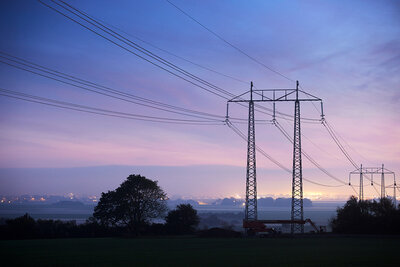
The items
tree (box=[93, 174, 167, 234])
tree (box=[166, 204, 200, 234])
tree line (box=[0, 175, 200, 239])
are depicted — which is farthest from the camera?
tree (box=[93, 174, 167, 234])

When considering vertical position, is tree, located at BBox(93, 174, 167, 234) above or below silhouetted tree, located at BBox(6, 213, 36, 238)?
above

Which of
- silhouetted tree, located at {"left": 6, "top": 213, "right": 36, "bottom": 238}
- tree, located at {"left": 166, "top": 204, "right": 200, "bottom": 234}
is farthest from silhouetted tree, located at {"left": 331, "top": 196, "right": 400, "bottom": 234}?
silhouetted tree, located at {"left": 6, "top": 213, "right": 36, "bottom": 238}

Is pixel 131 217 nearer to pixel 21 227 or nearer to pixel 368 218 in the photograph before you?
pixel 21 227

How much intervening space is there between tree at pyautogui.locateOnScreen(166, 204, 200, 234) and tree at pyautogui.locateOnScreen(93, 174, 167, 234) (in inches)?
194

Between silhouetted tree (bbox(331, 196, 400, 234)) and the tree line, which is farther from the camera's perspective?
the tree line

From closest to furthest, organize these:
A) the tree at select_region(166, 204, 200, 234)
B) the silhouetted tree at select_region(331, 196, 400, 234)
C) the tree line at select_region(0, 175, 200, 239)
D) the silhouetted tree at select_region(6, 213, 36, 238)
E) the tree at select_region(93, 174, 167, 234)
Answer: the silhouetted tree at select_region(331, 196, 400, 234) < the silhouetted tree at select_region(6, 213, 36, 238) < the tree line at select_region(0, 175, 200, 239) < the tree at select_region(166, 204, 200, 234) < the tree at select_region(93, 174, 167, 234)

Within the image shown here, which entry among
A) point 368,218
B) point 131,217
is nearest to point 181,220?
point 131,217

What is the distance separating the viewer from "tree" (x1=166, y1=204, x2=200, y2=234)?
75.9 metres

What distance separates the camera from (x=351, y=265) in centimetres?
2628

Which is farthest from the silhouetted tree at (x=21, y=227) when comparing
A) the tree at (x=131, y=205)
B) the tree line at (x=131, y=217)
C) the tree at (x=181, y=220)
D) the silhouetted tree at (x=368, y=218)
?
the silhouetted tree at (x=368, y=218)

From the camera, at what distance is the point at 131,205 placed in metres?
79.8

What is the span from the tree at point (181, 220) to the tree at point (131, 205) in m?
4.93

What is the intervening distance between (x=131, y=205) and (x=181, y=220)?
10.9 metres

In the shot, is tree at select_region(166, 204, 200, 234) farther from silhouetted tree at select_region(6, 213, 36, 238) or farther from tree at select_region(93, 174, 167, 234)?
silhouetted tree at select_region(6, 213, 36, 238)
